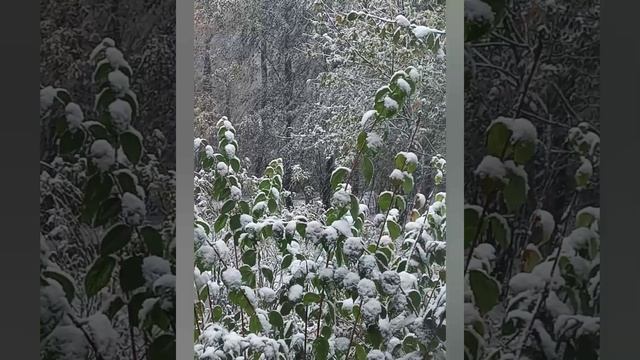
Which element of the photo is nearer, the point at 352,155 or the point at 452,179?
the point at 452,179

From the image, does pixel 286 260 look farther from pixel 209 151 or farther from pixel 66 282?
pixel 66 282

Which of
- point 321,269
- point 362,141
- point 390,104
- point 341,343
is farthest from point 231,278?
point 390,104

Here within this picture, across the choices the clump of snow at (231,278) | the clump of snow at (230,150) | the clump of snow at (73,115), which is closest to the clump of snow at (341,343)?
the clump of snow at (231,278)

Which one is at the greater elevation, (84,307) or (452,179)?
(452,179)

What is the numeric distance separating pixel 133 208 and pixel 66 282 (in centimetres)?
22

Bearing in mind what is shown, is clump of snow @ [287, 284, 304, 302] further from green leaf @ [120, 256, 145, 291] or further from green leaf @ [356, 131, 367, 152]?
green leaf @ [120, 256, 145, 291]

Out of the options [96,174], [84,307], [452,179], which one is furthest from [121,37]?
[452,179]

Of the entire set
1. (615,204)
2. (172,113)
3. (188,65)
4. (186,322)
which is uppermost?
(188,65)

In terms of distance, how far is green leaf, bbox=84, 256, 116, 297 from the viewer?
156cm

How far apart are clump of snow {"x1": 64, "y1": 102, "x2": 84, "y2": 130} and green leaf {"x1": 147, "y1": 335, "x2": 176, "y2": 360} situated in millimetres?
512

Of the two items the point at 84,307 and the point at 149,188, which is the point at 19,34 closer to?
the point at 149,188

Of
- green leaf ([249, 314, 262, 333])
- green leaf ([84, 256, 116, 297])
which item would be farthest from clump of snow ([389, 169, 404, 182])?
green leaf ([84, 256, 116, 297])

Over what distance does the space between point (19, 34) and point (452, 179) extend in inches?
40.8

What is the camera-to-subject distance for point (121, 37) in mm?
1580
